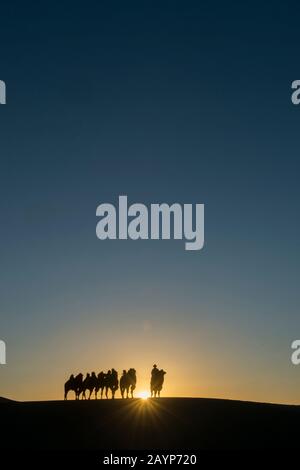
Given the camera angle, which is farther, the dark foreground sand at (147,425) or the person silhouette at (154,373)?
the person silhouette at (154,373)

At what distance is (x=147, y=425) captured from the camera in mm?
39406

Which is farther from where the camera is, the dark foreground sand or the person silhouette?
the person silhouette

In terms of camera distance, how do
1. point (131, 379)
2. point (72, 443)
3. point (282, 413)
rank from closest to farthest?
point (72, 443) < point (282, 413) < point (131, 379)

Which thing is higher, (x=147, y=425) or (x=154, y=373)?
(x=154, y=373)

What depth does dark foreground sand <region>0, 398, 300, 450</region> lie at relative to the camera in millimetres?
36375

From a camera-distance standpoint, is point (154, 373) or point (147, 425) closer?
point (147, 425)

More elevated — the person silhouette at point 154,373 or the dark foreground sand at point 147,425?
the person silhouette at point 154,373

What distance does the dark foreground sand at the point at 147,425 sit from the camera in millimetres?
36375

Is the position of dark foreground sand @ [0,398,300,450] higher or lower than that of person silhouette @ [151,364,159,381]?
lower

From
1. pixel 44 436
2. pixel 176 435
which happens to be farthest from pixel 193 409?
pixel 44 436

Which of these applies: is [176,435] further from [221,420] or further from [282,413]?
[282,413]
